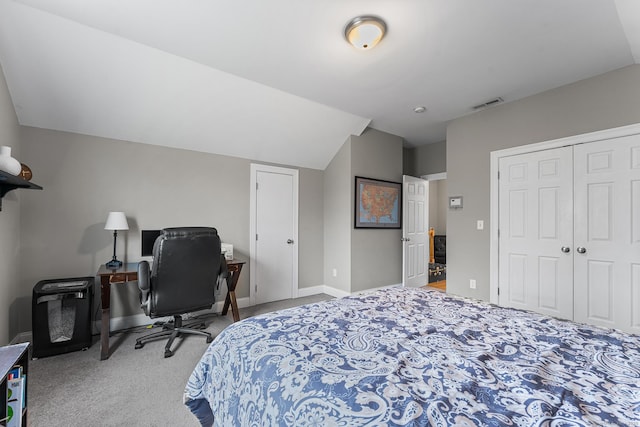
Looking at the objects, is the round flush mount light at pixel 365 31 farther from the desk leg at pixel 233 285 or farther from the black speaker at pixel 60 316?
the black speaker at pixel 60 316

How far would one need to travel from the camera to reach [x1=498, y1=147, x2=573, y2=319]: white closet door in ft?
9.65

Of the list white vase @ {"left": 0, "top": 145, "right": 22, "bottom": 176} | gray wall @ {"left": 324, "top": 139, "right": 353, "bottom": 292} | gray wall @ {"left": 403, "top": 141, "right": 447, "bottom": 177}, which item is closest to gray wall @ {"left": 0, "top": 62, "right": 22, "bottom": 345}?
white vase @ {"left": 0, "top": 145, "right": 22, "bottom": 176}

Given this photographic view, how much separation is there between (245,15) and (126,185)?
2275mm

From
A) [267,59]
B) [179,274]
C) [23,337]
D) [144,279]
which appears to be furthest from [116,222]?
[267,59]

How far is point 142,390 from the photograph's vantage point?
6.48 ft

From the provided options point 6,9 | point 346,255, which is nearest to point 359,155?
point 346,255

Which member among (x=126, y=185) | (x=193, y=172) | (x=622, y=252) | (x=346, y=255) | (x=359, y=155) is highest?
(x=359, y=155)

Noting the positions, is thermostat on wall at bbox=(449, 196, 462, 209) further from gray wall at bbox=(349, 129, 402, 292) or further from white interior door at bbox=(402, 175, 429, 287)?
gray wall at bbox=(349, 129, 402, 292)

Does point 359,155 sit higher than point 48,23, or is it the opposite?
point 48,23

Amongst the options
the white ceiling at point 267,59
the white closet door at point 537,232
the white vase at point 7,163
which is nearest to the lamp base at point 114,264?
the white vase at point 7,163

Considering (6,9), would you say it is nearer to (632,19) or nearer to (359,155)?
(359,155)

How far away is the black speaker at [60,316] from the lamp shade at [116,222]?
55 cm

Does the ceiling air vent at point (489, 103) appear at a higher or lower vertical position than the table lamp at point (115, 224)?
higher

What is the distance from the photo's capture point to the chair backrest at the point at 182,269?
239 cm
